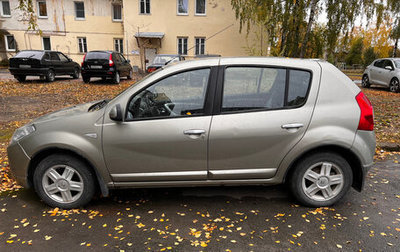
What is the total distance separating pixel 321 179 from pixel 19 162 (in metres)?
3.54

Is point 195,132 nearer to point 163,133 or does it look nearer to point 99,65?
point 163,133

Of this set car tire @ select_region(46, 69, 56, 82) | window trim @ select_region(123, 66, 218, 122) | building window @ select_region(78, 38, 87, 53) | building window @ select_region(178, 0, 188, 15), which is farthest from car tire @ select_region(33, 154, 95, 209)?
building window @ select_region(78, 38, 87, 53)

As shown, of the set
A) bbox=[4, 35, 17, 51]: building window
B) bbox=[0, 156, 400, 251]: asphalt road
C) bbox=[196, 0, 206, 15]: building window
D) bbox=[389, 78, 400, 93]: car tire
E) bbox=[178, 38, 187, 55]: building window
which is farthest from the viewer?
bbox=[4, 35, 17, 51]: building window

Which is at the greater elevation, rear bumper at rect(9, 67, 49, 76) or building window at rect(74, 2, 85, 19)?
building window at rect(74, 2, 85, 19)

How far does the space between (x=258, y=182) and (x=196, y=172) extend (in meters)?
0.75

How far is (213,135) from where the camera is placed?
10.2 feet

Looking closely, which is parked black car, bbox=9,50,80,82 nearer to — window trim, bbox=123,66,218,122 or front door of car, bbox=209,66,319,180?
window trim, bbox=123,66,218,122

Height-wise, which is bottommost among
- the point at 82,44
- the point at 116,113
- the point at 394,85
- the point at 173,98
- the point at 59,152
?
the point at 394,85

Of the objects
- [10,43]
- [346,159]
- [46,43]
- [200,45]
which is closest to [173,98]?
[346,159]

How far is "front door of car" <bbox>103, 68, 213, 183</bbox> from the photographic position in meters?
3.12

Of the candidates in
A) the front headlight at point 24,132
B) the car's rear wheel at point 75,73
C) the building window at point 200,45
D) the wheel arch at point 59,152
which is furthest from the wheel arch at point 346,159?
the building window at point 200,45

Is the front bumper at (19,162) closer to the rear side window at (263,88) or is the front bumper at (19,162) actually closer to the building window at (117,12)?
the rear side window at (263,88)

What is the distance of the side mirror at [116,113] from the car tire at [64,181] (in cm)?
70

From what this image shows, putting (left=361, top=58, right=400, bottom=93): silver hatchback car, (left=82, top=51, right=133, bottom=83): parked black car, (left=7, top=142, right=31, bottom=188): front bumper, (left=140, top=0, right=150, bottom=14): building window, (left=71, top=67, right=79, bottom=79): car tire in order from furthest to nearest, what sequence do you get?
(left=140, top=0, right=150, bottom=14): building window
(left=71, top=67, right=79, bottom=79): car tire
(left=82, top=51, right=133, bottom=83): parked black car
(left=361, top=58, right=400, bottom=93): silver hatchback car
(left=7, top=142, right=31, bottom=188): front bumper
